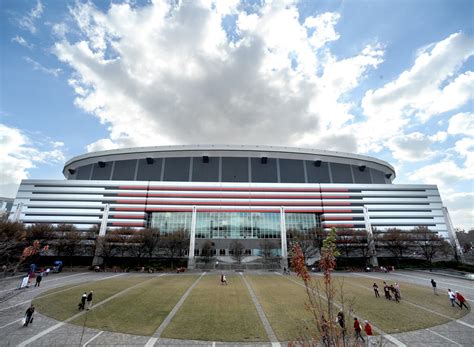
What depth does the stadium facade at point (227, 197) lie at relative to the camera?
72.8 m

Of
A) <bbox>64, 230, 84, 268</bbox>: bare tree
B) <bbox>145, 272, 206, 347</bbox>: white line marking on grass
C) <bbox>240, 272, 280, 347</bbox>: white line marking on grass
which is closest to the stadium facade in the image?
<bbox>64, 230, 84, 268</bbox>: bare tree

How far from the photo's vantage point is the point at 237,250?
205 ft

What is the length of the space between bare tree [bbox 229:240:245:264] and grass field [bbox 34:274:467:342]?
121 feet

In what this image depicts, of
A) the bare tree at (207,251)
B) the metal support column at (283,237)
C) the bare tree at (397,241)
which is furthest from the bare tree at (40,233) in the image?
the bare tree at (397,241)

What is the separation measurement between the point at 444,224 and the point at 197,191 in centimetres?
8710

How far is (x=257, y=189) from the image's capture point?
76938mm

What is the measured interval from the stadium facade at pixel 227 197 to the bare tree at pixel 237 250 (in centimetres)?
376

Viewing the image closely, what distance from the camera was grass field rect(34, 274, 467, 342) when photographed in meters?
14.8

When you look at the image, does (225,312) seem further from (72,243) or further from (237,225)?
(237,225)

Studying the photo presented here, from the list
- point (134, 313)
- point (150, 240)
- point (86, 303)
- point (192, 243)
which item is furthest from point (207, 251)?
point (134, 313)

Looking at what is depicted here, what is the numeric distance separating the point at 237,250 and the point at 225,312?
1777 inches

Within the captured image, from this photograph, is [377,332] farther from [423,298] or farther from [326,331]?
[423,298]

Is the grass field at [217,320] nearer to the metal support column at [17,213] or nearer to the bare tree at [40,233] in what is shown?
the bare tree at [40,233]

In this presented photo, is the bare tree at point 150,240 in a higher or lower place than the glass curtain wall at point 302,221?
lower
